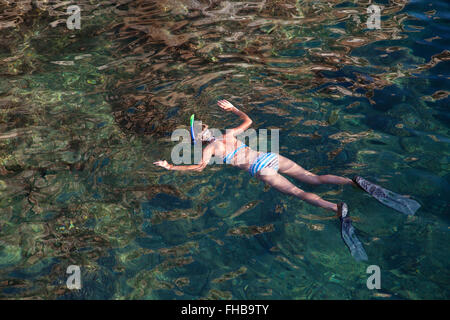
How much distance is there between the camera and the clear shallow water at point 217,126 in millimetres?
4523

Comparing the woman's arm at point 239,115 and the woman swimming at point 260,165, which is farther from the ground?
the woman's arm at point 239,115

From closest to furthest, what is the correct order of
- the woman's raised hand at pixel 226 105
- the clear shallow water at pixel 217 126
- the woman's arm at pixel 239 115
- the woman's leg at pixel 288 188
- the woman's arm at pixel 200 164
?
the clear shallow water at pixel 217 126
the woman's leg at pixel 288 188
the woman's arm at pixel 200 164
the woman's arm at pixel 239 115
the woman's raised hand at pixel 226 105

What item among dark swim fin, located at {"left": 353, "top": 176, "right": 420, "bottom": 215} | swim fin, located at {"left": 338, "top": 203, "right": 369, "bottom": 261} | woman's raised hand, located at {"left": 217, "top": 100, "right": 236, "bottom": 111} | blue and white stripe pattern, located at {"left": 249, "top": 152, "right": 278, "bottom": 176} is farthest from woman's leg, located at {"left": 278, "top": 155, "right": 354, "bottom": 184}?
woman's raised hand, located at {"left": 217, "top": 100, "right": 236, "bottom": 111}

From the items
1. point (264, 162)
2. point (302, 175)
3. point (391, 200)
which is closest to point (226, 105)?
point (264, 162)

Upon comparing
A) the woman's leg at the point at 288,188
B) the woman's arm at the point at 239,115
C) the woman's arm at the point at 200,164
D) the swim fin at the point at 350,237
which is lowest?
the swim fin at the point at 350,237

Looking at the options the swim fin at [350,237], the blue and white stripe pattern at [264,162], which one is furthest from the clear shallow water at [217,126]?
the blue and white stripe pattern at [264,162]

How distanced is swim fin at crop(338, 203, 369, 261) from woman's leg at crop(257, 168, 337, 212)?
0.13 meters

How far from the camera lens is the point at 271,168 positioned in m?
5.38

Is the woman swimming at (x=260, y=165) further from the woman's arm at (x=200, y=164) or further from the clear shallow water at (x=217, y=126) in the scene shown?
the clear shallow water at (x=217, y=126)

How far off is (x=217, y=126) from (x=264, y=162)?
1.49 metres

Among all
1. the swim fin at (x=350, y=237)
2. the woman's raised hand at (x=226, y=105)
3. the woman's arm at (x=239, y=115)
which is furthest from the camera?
the woman's raised hand at (x=226, y=105)

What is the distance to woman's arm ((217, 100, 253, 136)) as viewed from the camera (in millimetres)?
6023

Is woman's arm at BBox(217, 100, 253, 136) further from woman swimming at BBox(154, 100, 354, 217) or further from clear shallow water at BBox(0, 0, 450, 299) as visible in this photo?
clear shallow water at BBox(0, 0, 450, 299)

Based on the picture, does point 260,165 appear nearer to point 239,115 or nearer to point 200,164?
point 200,164
